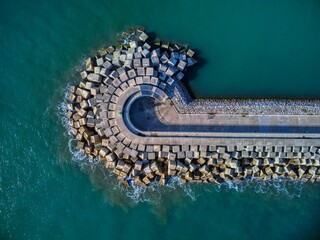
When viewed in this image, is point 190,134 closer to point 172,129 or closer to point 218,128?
point 172,129

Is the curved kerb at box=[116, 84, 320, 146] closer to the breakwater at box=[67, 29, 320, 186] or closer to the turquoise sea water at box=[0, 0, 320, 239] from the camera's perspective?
the breakwater at box=[67, 29, 320, 186]

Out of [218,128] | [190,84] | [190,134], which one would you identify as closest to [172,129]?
[190,134]

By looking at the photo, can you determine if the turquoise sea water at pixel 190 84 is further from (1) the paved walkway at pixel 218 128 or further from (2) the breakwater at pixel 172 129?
(1) the paved walkway at pixel 218 128

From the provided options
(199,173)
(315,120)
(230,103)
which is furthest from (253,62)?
(199,173)

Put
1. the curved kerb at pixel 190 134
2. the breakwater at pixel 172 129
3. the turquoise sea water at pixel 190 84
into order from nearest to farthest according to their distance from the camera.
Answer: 1. the curved kerb at pixel 190 134
2. the breakwater at pixel 172 129
3. the turquoise sea water at pixel 190 84

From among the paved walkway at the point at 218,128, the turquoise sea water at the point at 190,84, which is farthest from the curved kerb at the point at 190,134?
the turquoise sea water at the point at 190,84
